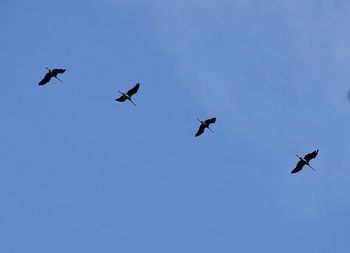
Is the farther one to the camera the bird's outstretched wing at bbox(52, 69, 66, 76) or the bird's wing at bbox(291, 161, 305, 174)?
the bird's outstretched wing at bbox(52, 69, 66, 76)

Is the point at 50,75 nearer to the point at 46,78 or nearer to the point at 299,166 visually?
the point at 46,78

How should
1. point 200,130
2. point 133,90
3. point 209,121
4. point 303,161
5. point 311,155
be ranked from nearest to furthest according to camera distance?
1. point 311,155
2. point 303,161
3. point 209,121
4. point 200,130
5. point 133,90

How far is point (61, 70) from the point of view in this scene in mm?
93125

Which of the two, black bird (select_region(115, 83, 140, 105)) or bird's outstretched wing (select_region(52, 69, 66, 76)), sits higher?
black bird (select_region(115, 83, 140, 105))

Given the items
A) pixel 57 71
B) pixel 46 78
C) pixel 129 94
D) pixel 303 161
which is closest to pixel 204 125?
pixel 129 94

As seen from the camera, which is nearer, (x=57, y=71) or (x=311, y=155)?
(x=311, y=155)

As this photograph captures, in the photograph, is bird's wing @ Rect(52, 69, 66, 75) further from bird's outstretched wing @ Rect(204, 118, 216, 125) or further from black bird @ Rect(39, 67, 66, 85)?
bird's outstretched wing @ Rect(204, 118, 216, 125)

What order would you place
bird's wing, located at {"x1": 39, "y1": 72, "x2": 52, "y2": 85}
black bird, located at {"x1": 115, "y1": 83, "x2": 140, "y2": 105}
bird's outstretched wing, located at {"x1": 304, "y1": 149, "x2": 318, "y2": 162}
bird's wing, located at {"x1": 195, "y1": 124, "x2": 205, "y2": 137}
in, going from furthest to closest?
black bird, located at {"x1": 115, "y1": 83, "x2": 140, "y2": 105} < bird's wing, located at {"x1": 195, "y1": 124, "x2": 205, "y2": 137} < bird's wing, located at {"x1": 39, "y1": 72, "x2": 52, "y2": 85} < bird's outstretched wing, located at {"x1": 304, "y1": 149, "x2": 318, "y2": 162}

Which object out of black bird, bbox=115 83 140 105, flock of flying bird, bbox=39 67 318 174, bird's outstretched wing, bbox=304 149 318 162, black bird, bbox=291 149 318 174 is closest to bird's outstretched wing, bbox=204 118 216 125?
flock of flying bird, bbox=39 67 318 174

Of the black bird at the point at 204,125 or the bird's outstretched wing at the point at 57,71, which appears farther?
the black bird at the point at 204,125

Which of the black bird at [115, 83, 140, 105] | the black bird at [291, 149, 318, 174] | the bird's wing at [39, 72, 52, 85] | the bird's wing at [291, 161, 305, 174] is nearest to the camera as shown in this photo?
the black bird at [291, 149, 318, 174]

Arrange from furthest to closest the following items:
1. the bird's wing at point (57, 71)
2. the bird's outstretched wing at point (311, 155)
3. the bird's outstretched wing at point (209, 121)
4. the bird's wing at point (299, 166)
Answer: the bird's outstretched wing at point (209, 121), the bird's wing at point (57, 71), the bird's wing at point (299, 166), the bird's outstretched wing at point (311, 155)

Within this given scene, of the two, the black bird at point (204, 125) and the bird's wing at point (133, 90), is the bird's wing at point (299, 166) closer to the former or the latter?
the black bird at point (204, 125)

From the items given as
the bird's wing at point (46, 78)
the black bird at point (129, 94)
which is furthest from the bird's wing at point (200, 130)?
the bird's wing at point (46, 78)
